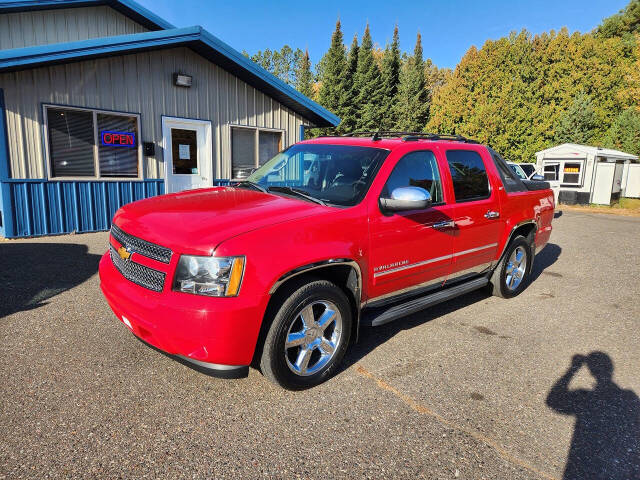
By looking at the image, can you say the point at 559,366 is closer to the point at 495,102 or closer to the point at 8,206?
the point at 8,206

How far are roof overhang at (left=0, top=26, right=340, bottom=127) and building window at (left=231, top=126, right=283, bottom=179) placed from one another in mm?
1028

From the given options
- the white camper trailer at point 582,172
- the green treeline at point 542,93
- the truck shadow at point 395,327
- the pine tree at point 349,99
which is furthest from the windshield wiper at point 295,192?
the pine tree at point 349,99

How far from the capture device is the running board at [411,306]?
342cm

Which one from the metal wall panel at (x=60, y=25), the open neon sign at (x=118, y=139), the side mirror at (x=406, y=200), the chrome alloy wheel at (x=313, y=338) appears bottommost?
the chrome alloy wheel at (x=313, y=338)

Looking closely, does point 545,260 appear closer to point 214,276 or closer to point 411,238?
point 411,238

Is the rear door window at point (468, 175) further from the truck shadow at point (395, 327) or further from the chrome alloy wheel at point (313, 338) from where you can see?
the chrome alloy wheel at point (313, 338)

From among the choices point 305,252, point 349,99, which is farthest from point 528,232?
point 349,99

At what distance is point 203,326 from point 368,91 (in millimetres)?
48510

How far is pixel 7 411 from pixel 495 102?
1492 inches

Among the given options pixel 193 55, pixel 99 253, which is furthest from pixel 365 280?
pixel 193 55

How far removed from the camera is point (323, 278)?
308 cm

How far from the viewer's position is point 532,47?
3672cm

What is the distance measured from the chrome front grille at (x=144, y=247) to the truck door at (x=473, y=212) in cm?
269

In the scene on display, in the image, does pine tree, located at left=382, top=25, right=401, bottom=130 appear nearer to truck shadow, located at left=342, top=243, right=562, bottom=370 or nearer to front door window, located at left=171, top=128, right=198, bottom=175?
front door window, located at left=171, top=128, right=198, bottom=175
